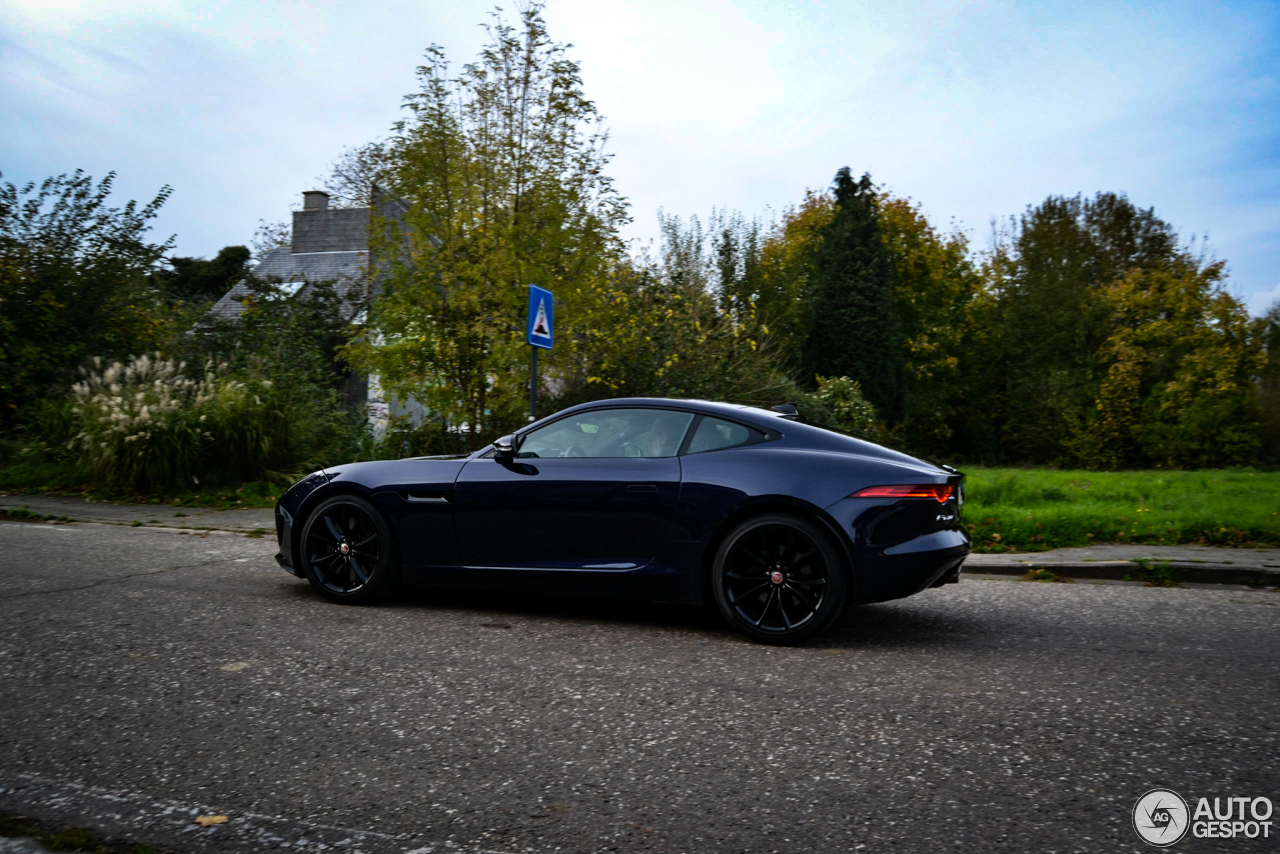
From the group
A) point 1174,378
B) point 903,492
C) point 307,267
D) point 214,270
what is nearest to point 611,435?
point 903,492

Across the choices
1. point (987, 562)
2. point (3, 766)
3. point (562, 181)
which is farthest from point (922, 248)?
point (3, 766)

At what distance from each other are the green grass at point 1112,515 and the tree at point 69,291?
523 inches

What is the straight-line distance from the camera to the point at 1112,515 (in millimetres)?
9242

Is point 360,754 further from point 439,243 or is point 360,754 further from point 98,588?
point 439,243

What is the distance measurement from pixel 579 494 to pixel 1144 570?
4.80m

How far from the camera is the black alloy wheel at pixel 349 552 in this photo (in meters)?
5.78

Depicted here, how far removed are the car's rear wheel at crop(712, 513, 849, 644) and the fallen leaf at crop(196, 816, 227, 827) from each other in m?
2.79

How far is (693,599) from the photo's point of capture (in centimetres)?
511

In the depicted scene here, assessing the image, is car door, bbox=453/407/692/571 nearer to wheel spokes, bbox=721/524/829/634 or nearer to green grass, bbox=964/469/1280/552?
wheel spokes, bbox=721/524/829/634

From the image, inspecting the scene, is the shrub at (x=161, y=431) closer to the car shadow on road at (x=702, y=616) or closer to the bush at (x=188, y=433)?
the bush at (x=188, y=433)

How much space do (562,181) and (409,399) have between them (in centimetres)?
358

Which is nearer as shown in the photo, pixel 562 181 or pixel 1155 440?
pixel 562 181

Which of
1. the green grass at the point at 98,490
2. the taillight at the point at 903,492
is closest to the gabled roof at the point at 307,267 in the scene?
the green grass at the point at 98,490

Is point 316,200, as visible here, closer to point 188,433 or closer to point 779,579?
point 188,433
